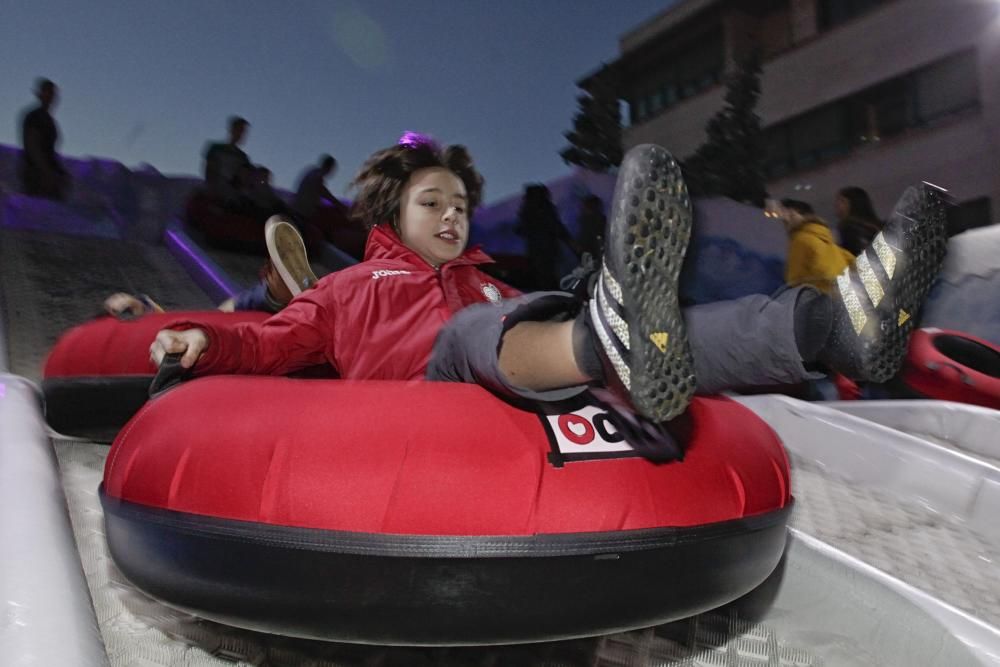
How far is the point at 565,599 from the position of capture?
27.6 inches

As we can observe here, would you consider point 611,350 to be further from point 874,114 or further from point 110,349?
point 874,114

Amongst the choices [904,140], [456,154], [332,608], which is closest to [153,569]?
[332,608]

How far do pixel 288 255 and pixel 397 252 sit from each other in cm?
40

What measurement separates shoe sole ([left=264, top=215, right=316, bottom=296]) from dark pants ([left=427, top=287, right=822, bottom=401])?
2.68ft

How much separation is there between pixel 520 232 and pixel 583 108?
265 inches

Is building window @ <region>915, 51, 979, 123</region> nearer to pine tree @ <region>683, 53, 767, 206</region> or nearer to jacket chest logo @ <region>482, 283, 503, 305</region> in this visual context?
pine tree @ <region>683, 53, 767, 206</region>

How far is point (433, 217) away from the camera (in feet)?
4.33

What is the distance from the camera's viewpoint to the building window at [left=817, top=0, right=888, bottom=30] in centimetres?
834

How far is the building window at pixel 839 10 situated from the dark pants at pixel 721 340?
→ 937 cm

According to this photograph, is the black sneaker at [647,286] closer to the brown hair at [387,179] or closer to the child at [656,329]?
the child at [656,329]

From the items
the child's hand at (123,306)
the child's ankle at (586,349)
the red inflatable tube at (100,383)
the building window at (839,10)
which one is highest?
the building window at (839,10)

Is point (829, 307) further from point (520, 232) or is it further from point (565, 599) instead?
point (520, 232)

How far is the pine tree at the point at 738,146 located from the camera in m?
5.43

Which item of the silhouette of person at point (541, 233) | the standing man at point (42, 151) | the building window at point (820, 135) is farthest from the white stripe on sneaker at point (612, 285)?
the building window at point (820, 135)
